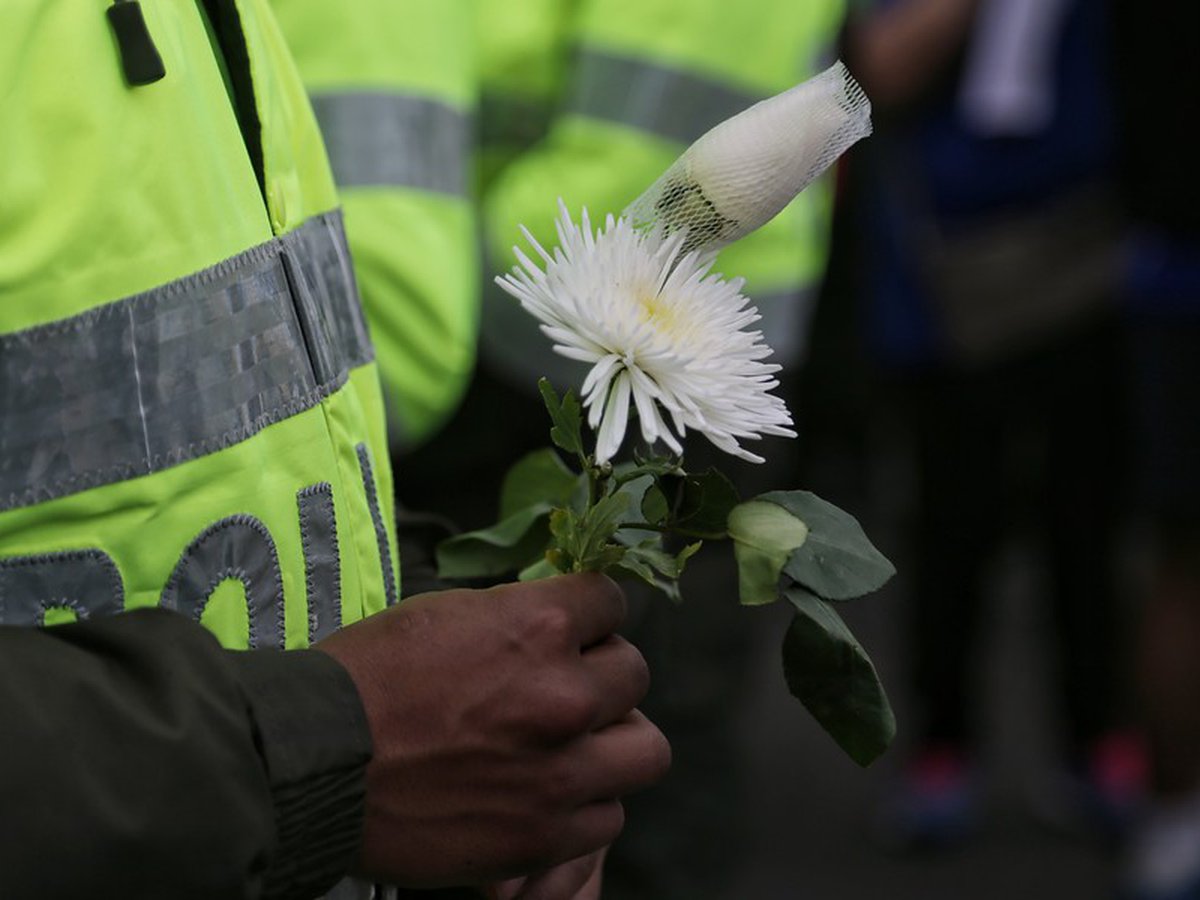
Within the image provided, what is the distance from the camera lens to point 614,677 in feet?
A: 3.69

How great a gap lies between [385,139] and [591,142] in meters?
0.40

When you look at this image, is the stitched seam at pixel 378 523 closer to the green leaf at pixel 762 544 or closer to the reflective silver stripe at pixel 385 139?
the green leaf at pixel 762 544

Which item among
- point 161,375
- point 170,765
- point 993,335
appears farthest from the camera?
point 993,335

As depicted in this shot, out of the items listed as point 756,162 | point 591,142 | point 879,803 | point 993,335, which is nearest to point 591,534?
point 756,162

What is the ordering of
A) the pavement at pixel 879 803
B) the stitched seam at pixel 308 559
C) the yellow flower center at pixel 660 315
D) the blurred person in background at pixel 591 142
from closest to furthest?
the yellow flower center at pixel 660 315
the stitched seam at pixel 308 559
the blurred person in background at pixel 591 142
the pavement at pixel 879 803

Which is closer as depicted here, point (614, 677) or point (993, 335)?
point (614, 677)

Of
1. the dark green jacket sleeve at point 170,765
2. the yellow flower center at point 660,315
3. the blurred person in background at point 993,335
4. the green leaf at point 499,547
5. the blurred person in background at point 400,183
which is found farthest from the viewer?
the blurred person in background at point 993,335

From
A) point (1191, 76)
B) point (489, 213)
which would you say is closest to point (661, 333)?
point (489, 213)

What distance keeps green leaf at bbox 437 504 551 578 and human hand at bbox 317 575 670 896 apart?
169mm

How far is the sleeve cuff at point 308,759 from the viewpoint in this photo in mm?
1031

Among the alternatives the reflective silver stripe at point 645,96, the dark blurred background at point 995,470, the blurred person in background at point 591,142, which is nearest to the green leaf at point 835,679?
the blurred person in background at point 591,142

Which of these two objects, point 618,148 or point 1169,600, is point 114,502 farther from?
point 1169,600

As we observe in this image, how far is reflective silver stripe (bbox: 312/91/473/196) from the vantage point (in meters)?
1.97

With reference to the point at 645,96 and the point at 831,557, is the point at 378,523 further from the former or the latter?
the point at 645,96
